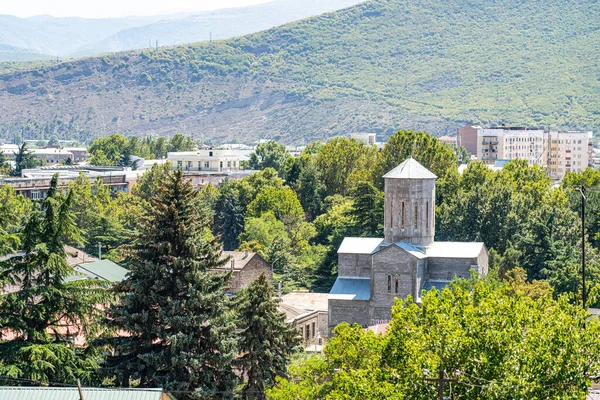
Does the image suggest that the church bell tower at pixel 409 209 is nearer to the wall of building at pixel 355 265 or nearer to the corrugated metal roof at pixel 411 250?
the corrugated metal roof at pixel 411 250

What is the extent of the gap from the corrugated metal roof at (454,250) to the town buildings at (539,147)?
3485 inches

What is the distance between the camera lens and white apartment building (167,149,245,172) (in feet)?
416

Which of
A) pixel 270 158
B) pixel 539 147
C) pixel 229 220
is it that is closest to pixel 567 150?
pixel 539 147

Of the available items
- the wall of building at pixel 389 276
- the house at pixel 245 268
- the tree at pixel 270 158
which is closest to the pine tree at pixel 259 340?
the wall of building at pixel 389 276

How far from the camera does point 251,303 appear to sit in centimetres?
3678

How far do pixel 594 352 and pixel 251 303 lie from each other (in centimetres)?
1228

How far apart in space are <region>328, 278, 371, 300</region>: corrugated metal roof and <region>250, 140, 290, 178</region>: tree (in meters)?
62.2

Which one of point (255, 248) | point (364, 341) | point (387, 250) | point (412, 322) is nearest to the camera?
point (412, 322)

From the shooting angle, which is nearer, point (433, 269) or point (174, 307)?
point (174, 307)

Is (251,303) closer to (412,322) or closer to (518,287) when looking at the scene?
(412,322)

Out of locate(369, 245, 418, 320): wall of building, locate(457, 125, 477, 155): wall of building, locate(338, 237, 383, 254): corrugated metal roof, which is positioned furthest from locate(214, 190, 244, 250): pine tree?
locate(457, 125, 477, 155): wall of building

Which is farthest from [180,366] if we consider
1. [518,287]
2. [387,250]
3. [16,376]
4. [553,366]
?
[518,287]

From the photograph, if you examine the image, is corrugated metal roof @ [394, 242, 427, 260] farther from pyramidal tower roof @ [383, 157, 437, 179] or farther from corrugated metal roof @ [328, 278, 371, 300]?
pyramidal tower roof @ [383, 157, 437, 179]

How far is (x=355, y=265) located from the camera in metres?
55.2
